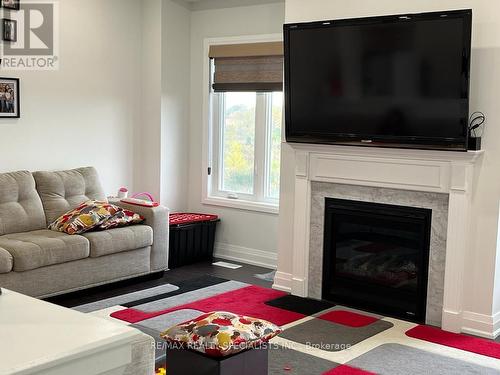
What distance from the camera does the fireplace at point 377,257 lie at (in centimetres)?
462

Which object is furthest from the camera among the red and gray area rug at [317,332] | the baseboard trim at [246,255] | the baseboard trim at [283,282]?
the baseboard trim at [246,255]

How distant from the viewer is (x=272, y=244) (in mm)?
6211

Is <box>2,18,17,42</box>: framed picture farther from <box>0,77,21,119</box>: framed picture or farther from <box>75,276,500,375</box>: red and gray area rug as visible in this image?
<box>75,276,500,375</box>: red and gray area rug

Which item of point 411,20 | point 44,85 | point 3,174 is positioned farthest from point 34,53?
point 411,20

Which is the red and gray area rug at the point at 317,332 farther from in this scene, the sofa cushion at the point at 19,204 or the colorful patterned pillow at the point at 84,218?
the sofa cushion at the point at 19,204

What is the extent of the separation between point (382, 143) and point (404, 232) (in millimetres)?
675

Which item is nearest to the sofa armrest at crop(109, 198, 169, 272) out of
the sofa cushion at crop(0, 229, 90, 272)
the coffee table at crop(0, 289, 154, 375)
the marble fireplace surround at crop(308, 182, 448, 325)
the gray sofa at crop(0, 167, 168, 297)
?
the gray sofa at crop(0, 167, 168, 297)

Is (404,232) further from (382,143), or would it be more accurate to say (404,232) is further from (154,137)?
(154,137)

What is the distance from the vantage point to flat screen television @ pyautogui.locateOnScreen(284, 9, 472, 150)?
13.6ft

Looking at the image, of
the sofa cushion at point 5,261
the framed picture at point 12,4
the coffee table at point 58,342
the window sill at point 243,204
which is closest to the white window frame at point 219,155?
the window sill at point 243,204

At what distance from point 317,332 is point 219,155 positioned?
8.93ft

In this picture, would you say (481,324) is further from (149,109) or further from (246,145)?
(149,109)

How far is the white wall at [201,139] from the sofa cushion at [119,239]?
3.97 feet

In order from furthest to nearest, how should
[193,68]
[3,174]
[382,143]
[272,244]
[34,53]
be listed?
[193,68] < [272,244] < [34,53] < [3,174] < [382,143]
